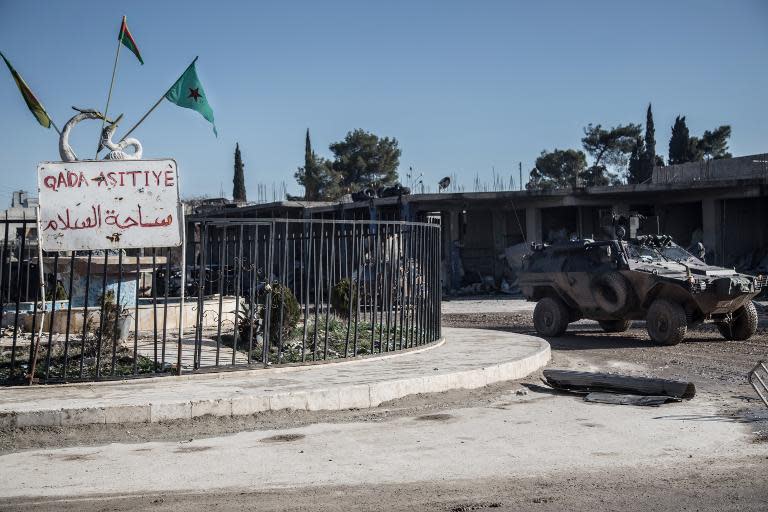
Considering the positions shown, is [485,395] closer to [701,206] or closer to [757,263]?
[757,263]

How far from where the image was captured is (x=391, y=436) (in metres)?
6.75

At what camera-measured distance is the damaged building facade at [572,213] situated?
2727cm

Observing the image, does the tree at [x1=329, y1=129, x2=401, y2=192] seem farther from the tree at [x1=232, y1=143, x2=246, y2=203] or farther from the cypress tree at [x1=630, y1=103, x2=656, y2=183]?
the cypress tree at [x1=630, y1=103, x2=656, y2=183]

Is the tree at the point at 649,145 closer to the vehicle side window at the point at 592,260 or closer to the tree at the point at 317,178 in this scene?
the tree at the point at 317,178

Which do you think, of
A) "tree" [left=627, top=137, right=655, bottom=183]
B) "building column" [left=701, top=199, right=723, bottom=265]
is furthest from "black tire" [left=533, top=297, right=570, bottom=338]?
"tree" [left=627, top=137, right=655, bottom=183]

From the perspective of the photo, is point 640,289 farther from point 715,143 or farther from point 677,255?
point 715,143

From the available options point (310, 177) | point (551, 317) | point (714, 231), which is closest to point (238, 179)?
point (310, 177)

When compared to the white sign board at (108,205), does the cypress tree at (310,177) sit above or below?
above

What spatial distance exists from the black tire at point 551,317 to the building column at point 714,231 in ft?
43.6

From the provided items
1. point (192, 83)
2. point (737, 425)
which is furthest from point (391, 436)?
point (192, 83)

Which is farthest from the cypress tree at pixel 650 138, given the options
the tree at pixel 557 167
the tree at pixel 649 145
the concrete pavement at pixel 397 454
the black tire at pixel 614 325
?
the concrete pavement at pixel 397 454

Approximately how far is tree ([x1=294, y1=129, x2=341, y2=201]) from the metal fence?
128 feet

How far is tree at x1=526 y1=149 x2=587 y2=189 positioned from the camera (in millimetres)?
58016

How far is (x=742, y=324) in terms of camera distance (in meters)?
14.2
